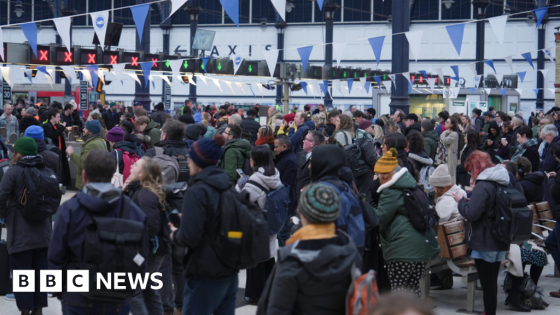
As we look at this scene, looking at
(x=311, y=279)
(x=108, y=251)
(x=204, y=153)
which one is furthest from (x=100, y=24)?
(x=311, y=279)

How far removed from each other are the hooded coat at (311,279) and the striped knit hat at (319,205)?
120 mm

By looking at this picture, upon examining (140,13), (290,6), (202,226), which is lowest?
(202,226)

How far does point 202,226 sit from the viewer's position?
3.59m

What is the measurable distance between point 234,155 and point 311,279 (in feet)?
14.2

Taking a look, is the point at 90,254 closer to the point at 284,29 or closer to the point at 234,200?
the point at 234,200

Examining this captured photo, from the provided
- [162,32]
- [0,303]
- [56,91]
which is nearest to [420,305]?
[0,303]

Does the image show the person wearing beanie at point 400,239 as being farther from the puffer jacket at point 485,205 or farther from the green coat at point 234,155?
the green coat at point 234,155

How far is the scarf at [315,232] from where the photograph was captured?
293 cm

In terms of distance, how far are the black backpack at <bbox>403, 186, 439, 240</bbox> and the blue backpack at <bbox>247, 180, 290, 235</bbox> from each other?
121cm

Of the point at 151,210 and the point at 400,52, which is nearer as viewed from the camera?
the point at 151,210

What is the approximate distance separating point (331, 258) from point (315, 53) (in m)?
40.1

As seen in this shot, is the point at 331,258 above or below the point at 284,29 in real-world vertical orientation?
below

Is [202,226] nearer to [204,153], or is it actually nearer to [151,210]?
[204,153]

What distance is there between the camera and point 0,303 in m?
5.86
